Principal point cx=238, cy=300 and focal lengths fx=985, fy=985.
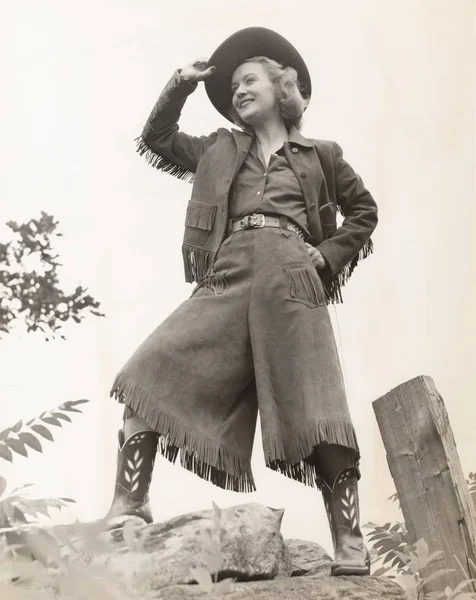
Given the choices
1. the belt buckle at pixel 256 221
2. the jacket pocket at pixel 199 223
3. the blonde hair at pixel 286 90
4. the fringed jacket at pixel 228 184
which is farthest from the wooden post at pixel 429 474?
the blonde hair at pixel 286 90

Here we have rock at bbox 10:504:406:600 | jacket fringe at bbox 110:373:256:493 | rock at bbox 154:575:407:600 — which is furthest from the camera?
jacket fringe at bbox 110:373:256:493

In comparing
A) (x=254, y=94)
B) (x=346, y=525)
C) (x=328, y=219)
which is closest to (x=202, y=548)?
(x=346, y=525)

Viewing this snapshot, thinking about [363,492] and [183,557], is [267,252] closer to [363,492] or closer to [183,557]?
[183,557]

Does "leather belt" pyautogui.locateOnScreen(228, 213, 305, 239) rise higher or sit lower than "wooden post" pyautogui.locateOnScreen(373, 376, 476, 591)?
higher

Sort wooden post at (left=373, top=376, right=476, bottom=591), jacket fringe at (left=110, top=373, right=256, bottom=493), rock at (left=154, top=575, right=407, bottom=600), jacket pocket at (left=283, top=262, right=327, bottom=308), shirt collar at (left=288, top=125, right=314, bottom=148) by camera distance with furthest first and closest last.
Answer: shirt collar at (left=288, top=125, right=314, bottom=148) < jacket pocket at (left=283, top=262, right=327, bottom=308) < jacket fringe at (left=110, top=373, right=256, bottom=493) < wooden post at (left=373, top=376, right=476, bottom=591) < rock at (left=154, top=575, right=407, bottom=600)

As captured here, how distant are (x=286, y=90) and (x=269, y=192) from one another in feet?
1.48

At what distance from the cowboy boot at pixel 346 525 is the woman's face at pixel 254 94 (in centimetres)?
140

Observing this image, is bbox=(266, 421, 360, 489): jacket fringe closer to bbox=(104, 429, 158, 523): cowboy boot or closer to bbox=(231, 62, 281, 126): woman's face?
bbox=(104, 429, 158, 523): cowboy boot

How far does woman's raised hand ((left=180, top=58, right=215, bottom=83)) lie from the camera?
3705 millimetres

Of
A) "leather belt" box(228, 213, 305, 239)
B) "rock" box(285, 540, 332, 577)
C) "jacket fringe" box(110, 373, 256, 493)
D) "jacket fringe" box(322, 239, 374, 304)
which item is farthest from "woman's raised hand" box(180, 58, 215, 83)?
"rock" box(285, 540, 332, 577)

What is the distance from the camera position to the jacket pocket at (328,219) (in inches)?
150

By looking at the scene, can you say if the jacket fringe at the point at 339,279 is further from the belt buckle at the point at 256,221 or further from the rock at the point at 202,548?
the rock at the point at 202,548

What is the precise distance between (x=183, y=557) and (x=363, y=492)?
1677 mm

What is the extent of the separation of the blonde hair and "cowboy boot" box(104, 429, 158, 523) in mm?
1349
